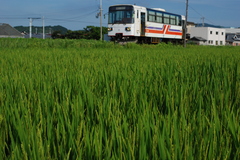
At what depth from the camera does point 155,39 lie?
75.9 ft

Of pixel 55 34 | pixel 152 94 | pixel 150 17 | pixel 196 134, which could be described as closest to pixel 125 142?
pixel 196 134

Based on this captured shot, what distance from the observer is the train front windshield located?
1925 cm

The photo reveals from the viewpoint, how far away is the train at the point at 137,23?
1936cm

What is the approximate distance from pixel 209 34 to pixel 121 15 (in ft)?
169

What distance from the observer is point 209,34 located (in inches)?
2621

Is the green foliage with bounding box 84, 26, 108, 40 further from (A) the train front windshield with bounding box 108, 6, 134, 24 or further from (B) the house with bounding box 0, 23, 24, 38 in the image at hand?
(A) the train front windshield with bounding box 108, 6, 134, 24

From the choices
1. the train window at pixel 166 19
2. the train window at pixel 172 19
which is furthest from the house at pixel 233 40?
the train window at pixel 166 19

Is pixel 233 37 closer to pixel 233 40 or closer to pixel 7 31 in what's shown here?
pixel 233 40

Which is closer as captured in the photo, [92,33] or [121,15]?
[121,15]

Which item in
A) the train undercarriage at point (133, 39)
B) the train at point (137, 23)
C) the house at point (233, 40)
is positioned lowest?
the train undercarriage at point (133, 39)

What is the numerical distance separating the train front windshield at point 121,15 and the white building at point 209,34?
49516 mm

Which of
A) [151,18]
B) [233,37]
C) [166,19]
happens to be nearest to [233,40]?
[233,37]

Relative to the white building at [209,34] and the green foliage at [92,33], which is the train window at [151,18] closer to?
the green foliage at [92,33]

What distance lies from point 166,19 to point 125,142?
23342mm
